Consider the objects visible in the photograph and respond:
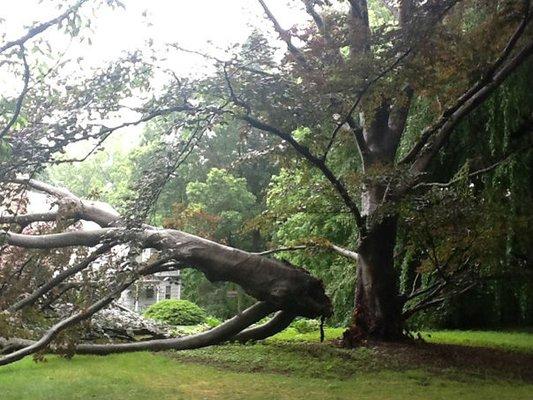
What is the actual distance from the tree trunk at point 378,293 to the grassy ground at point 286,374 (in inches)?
16.0

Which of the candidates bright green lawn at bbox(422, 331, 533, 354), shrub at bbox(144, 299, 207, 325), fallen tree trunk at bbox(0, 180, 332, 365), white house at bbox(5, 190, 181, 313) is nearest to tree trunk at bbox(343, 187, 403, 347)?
fallen tree trunk at bbox(0, 180, 332, 365)

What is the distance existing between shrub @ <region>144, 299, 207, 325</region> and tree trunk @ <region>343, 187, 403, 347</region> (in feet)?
24.6

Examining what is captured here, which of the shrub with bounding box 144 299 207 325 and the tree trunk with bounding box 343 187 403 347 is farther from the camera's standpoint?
the shrub with bounding box 144 299 207 325

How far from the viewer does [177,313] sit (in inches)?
624

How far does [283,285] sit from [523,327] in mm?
6516

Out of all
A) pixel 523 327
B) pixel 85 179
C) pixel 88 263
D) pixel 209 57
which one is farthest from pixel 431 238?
pixel 85 179

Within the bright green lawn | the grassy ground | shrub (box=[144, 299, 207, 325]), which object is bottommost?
the grassy ground

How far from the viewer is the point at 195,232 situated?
1077cm

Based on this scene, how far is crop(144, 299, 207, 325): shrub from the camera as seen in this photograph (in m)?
15.6

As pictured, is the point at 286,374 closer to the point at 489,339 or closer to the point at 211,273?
the point at 211,273

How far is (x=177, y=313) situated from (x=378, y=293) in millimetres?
8053

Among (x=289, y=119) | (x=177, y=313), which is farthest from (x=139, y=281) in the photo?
(x=177, y=313)

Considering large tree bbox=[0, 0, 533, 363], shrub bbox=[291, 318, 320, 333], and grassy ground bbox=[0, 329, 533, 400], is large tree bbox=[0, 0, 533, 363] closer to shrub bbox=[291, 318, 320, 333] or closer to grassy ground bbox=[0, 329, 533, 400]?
grassy ground bbox=[0, 329, 533, 400]

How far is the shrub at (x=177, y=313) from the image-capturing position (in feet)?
51.3
